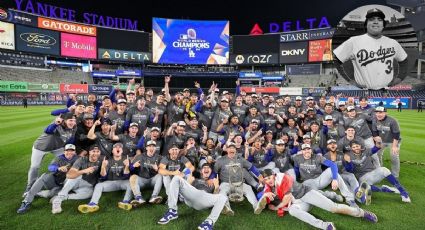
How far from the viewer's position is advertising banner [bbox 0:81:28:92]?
4084cm

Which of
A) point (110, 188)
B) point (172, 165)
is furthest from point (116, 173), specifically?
point (172, 165)

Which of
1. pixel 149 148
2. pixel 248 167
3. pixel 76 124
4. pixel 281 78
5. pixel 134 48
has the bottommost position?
pixel 248 167

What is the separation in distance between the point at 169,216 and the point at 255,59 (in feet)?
183

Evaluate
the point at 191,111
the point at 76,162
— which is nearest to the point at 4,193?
the point at 76,162

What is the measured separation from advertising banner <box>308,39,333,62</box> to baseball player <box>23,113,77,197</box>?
55985 mm

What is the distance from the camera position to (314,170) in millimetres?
7441

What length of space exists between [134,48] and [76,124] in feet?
171

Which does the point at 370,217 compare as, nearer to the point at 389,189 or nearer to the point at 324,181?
the point at 324,181

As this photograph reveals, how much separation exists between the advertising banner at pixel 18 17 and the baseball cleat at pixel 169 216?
2162 inches

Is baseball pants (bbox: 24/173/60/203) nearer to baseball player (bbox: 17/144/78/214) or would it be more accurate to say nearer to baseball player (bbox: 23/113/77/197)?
baseball player (bbox: 17/144/78/214)

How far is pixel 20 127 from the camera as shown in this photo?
18281 millimetres

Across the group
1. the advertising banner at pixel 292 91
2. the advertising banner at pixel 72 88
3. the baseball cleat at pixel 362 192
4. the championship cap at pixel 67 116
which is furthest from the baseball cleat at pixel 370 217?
the advertising banner at pixel 72 88

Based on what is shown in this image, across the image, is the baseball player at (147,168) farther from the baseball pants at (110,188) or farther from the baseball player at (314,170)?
the baseball player at (314,170)

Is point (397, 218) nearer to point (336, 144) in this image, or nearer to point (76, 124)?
point (336, 144)
